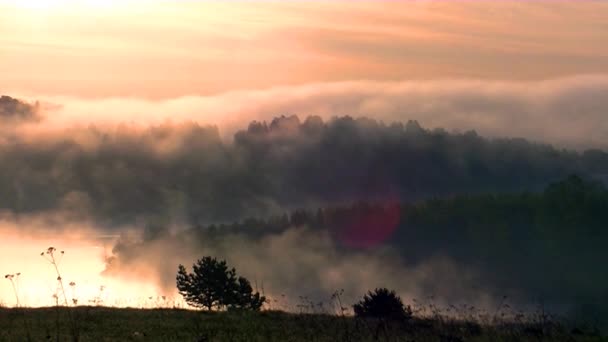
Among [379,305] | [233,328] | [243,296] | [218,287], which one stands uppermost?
[218,287]

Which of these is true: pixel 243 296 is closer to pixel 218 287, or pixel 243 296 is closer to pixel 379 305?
pixel 218 287

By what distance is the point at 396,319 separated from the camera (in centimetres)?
3250

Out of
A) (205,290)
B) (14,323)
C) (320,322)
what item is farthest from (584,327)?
(205,290)

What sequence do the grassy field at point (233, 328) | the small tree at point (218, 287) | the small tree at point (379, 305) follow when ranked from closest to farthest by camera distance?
the grassy field at point (233, 328) < the small tree at point (379, 305) < the small tree at point (218, 287)

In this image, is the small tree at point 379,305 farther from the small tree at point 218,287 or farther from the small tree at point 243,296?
the small tree at point 218,287

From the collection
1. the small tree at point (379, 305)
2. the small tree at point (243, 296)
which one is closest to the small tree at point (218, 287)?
the small tree at point (243, 296)

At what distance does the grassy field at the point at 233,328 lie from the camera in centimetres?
2462

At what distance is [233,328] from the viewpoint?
27984 mm

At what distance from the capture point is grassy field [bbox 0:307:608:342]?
969 inches

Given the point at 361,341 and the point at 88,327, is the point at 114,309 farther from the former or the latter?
the point at 361,341

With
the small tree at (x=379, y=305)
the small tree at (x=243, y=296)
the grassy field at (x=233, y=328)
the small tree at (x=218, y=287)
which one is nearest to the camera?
the grassy field at (x=233, y=328)

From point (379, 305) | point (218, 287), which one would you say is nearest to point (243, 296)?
point (218, 287)

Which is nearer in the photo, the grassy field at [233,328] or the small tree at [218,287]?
the grassy field at [233,328]

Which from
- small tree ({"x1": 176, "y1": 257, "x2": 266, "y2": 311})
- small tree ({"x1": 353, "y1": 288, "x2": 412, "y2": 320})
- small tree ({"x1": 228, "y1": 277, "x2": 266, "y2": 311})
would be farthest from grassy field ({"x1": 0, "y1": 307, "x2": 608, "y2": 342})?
small tree ({"x1": 176, "y1": 257, "x2": 266, "y2": 311})
